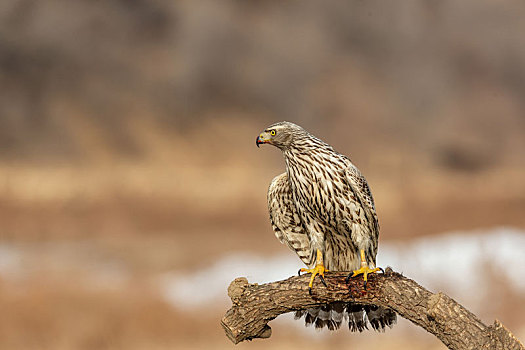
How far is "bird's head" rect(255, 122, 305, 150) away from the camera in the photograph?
2518mm

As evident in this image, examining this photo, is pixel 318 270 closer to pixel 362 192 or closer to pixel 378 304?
pixel 378 304

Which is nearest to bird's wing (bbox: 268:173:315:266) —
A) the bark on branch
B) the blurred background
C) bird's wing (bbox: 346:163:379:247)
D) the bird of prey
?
the bird of prey

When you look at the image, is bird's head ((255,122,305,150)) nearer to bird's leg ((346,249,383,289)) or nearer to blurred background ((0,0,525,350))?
bird's leg ((346,249,383,289))

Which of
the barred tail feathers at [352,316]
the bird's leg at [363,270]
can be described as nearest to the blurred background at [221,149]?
the barred tail feathers at [352,316]

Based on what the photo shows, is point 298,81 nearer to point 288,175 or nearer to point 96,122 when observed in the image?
point 96,122

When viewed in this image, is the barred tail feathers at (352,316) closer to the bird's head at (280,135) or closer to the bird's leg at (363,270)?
the bird's leg at (363,270)

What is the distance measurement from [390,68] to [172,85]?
249cm

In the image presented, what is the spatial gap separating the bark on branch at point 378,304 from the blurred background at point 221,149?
3044 millimetres

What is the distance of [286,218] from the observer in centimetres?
279

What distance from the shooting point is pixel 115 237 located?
20.4ft

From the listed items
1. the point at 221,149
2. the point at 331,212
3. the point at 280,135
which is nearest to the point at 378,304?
the point at 331,212

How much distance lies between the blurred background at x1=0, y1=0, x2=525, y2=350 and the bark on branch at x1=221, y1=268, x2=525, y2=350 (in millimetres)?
3044

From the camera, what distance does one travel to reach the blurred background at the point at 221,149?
19.1 feet

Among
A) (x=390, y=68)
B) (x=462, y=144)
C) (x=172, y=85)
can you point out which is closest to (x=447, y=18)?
(x=390, y=68)
